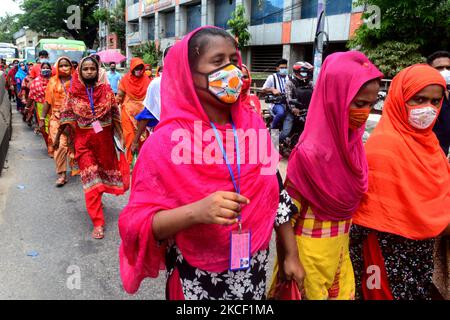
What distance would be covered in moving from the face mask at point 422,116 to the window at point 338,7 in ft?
46.7

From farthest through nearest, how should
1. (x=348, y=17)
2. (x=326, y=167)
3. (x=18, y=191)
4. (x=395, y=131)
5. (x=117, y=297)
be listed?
1. (x=348, y=17)
2. (x=18, y=191)
3. (x=117, y=297)
4. (x=395, y=131)
5. (x=326, y=167)

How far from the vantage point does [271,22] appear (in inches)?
740

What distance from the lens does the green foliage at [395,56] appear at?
9.71 meters

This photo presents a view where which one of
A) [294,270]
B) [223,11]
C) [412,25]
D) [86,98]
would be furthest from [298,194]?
[223,11]

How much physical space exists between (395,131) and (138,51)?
1031 inches

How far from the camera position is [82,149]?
4102 millimetres

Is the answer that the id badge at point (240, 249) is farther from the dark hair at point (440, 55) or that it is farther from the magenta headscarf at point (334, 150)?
the dark hair at point (440, 55)

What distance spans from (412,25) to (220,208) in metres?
10.1

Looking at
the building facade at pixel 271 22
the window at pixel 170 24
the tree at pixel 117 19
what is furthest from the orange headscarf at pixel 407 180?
the tree at pixel 117 19

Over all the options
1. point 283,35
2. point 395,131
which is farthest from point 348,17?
point 395,131

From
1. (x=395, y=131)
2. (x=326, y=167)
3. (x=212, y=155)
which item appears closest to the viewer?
(x=212, y=155)

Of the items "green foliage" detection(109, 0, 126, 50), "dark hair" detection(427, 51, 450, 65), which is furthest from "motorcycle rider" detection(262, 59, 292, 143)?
"green foliage" detection(109, 0, 126, 50)

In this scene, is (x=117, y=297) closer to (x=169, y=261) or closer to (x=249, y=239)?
(x=169, y=261)

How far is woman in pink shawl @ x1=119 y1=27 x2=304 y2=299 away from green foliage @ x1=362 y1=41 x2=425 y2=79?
9.30 metres
